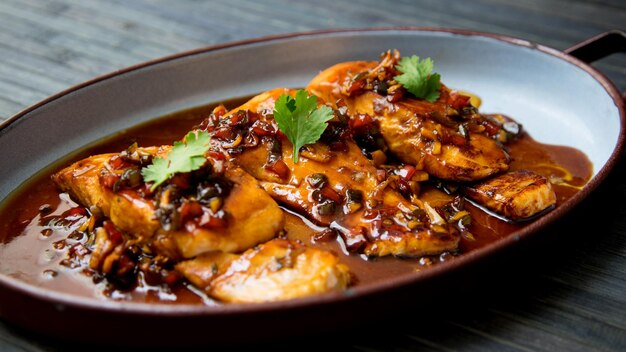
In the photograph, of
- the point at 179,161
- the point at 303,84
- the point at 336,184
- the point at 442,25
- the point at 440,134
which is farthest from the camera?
the point at 442,25

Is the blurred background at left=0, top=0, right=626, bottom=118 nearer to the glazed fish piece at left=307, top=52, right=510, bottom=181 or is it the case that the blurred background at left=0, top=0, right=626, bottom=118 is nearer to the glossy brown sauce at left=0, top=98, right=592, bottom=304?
the glossy brown sauce at left=0, top=98, right=592, bottom=304

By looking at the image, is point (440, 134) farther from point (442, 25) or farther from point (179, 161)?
point (442, 25)

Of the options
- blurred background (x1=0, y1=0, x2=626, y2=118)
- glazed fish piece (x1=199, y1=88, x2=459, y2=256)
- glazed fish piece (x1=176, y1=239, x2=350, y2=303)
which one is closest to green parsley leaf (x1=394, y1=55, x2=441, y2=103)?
glazed fish piece (x1=199, y1=88, x2=459, y2=256)

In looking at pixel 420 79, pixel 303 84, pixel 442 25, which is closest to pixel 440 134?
pixel 420 79

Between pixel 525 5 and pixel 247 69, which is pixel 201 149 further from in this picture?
pixel 525 5

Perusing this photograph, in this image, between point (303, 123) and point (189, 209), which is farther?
point (303, 123)

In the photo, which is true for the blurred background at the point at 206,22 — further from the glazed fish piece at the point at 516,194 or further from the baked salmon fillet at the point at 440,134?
the glazed fish piece at the point at 516,194

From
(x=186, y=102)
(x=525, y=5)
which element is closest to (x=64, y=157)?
(x=186, y=102)
